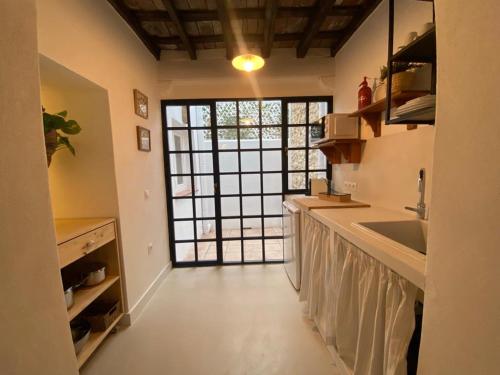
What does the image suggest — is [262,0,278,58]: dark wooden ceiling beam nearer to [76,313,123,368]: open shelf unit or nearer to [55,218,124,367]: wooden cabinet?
[55,218,124,367]: wooden cabinet

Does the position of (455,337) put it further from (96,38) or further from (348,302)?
(96,38)

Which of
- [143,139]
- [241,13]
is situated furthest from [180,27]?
[143,139]

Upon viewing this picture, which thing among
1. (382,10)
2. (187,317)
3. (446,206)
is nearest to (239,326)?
(187,317)

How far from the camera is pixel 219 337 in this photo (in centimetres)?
175

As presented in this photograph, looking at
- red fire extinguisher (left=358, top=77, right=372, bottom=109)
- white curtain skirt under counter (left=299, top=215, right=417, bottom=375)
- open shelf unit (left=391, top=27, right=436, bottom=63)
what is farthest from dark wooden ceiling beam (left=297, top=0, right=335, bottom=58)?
white curtain skirt under counter (left=299, top=215, right=417, bottom=375)

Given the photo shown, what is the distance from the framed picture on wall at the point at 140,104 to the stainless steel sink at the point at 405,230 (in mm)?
2196

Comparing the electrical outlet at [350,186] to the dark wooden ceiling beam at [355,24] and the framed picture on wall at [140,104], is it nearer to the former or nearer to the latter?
the dark wooden ceiling beam at [355,24]

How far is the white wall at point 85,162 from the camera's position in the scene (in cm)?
171

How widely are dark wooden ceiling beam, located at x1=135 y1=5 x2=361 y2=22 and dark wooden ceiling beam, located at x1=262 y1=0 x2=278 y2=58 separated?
0.09 metres

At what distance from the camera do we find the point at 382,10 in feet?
6.05

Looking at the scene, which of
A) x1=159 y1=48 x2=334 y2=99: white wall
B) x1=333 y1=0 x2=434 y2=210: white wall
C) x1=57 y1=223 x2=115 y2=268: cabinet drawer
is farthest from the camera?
x1=159 y1=48 x2=334 y2=99: white wall

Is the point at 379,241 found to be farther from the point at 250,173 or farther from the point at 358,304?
the point at 250,173

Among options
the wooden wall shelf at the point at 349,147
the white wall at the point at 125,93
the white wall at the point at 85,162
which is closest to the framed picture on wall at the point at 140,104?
the white wall at the point at 125,93

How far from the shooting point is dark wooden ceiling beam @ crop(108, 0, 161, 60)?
186 centimetres
